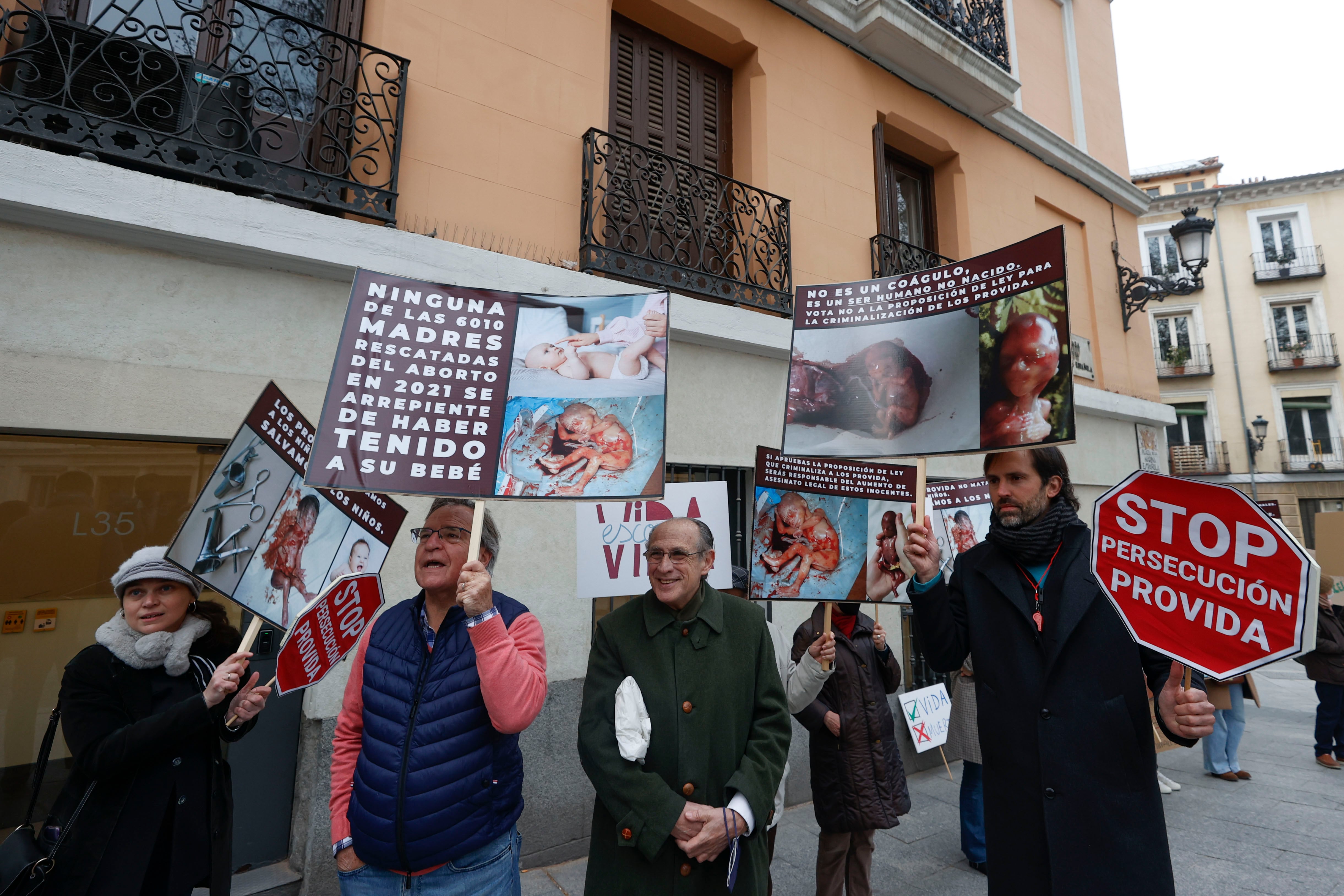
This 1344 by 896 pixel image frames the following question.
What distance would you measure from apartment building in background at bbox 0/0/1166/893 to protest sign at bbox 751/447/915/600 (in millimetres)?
1581

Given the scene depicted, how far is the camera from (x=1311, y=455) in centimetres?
2509

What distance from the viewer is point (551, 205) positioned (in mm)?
5254

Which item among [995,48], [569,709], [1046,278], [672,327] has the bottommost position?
[569,709]

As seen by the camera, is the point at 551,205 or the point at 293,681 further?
the point at 551,205

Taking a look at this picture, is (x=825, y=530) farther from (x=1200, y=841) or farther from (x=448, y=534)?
(x=1200, y=841)

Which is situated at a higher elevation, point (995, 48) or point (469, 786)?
point (995, 48)

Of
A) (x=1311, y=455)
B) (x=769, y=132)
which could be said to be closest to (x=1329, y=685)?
(x=769, y=132)

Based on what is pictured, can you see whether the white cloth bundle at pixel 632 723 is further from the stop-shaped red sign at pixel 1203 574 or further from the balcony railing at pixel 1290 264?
the balcony railing at pixel 1290 264

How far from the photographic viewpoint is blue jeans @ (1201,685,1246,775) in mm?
6273

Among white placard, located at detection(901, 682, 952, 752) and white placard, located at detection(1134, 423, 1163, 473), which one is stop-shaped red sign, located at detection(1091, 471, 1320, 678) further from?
white placard, located at detection(1134, 423, 1163, 473)

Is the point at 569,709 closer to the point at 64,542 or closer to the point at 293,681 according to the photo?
the point at 293,681

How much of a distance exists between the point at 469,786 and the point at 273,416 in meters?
1.57

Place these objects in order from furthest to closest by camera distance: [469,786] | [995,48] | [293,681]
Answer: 1. [995,48]
2. [293,681]
3. [469,786]

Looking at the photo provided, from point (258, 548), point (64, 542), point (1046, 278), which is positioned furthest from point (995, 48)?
point (64, 542)
